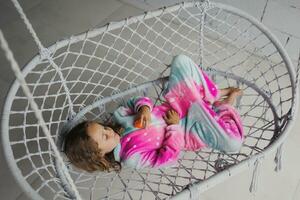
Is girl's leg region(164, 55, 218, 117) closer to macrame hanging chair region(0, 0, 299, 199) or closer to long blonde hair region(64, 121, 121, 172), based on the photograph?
macrame hanging chair region(0, 0, 299, 199)

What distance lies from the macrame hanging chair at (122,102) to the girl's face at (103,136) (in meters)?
0.09

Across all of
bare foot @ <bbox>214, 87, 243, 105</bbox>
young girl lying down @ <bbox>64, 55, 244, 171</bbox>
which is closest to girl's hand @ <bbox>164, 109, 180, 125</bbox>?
young girl lying down @ <bbox>64, 55, 244, 171</bbox>

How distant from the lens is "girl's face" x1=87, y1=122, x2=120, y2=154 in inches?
35.4

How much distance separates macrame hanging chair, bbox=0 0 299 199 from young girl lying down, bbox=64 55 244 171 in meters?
0.04

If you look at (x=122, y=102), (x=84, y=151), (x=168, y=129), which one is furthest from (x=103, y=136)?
(x=122, y=102)

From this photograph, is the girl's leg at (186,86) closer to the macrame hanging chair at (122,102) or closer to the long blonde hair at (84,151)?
the macrame hanging chair at (122,102)

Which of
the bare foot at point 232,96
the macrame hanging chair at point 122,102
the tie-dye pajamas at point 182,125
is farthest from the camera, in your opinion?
the bare foot at point 232,96

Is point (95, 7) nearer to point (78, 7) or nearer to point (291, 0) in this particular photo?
point (78, 7)

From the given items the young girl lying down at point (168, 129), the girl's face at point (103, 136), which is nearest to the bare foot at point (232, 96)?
the young girl lying down at point (168, 129)

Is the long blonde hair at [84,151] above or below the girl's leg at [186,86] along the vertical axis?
below

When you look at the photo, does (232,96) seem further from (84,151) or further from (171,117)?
(84,151)

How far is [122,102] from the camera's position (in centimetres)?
120

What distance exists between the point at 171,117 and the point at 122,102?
207 millimetres

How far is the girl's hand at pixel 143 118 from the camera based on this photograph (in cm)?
100
